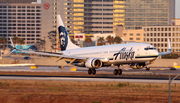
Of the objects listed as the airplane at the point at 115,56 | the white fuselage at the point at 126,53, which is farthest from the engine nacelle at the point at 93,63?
the white fuselage at the point at 126,53

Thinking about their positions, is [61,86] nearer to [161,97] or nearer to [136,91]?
[136,91]

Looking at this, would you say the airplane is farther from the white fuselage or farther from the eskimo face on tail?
the eskimo face on tail

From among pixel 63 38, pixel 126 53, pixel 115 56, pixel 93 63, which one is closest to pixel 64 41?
pixel 63 38

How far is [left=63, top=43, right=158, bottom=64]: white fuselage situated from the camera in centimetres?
5319

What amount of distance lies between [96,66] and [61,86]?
1674cm

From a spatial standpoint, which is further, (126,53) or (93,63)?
(93,63)

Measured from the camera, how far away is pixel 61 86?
41.6 m

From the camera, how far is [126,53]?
5469 cm

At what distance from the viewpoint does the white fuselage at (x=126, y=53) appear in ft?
Result: 174

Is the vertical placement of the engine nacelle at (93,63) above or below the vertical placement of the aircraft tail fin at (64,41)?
below

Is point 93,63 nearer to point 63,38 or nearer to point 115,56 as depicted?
point 115,56

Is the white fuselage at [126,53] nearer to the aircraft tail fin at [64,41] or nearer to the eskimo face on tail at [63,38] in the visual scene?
the aircraft tail fin at [64,41]

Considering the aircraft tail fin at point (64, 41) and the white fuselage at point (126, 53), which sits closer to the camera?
the white fuselage at point (126, 53)

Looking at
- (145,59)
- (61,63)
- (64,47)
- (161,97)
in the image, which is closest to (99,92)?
(161,97)
